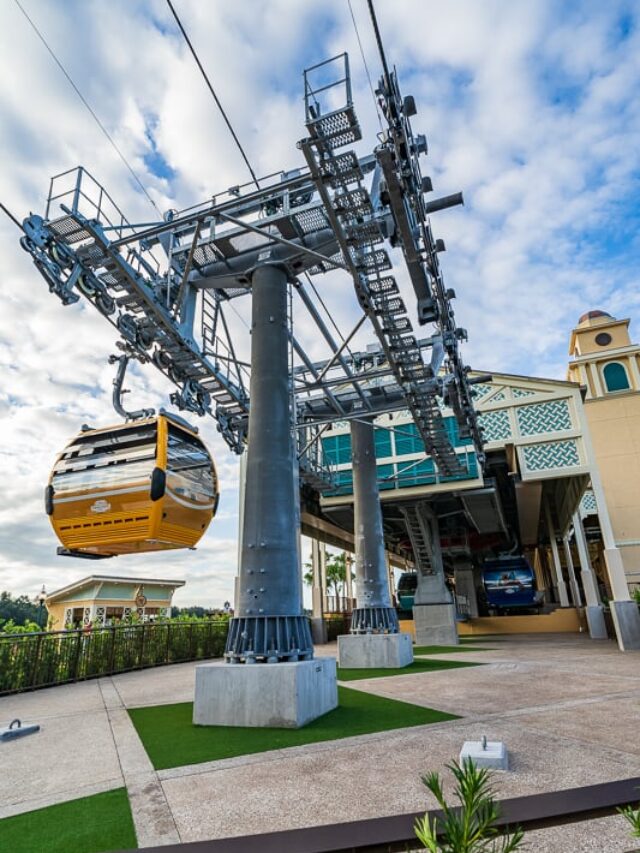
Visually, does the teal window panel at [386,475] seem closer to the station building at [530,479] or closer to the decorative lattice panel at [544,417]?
the station building at [530,479]

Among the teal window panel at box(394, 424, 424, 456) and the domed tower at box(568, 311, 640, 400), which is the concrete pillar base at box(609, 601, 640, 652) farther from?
the domed tower at box(568, 311, 640, 400)

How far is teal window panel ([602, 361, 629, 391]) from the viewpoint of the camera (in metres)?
35.8

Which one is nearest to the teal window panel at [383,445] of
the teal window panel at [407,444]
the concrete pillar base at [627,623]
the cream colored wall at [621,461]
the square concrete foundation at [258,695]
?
the teal window panel at [407,444]

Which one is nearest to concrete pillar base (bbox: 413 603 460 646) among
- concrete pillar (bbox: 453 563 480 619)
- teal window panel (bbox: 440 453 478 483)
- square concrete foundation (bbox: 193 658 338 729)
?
teal window panel (bbox: 440 453 478 483)

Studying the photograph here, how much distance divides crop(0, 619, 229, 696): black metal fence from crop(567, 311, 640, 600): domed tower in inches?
1015

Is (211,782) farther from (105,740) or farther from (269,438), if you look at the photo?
(269,438)

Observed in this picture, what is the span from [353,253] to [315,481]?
11096mm

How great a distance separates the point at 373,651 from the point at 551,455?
1260 cm

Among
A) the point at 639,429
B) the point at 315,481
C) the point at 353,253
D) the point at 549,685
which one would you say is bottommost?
the point at 549,685

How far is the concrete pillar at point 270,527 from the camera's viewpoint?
7.24 meters

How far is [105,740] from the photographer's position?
21.0ft

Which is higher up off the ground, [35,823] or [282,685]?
[282,685]

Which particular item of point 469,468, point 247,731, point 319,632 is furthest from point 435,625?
point 247,731

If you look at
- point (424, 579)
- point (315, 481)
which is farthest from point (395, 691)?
point (424, 579)
